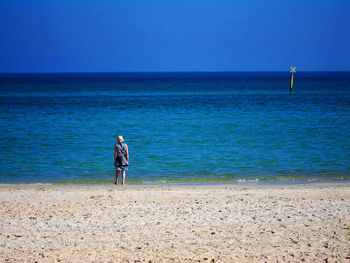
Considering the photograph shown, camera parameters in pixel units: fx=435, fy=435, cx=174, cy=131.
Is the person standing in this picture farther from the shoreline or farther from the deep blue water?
the deep blue water

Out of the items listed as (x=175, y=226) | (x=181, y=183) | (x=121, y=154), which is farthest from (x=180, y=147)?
(x=175, y=226)

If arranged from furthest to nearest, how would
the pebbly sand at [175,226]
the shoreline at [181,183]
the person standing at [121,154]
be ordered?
the shoreline at [181,183] < the person standing at [121,154] < the pebbly sand at [175,226]

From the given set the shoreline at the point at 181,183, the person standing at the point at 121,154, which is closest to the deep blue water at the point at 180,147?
the shoreline at the point at 181,183

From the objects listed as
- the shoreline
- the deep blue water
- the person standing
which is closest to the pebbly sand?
the person standing

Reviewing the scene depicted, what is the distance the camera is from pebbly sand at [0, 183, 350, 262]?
7.97m

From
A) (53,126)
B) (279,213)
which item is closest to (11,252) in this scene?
(279,213)

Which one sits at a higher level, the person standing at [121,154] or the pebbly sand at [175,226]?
the person standing at [121,154]

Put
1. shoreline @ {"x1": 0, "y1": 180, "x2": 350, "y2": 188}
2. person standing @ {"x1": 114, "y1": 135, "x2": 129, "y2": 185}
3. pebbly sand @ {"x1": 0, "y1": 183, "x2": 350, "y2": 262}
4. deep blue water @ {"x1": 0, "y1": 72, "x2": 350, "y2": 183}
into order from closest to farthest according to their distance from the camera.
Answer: pebbly sand @ {"x1": 0, "y1": 183, "x2": 350, "y2": 262} < person standing @ {"x1": 114, "y1": 135, "x2": 129, "y2": 185} < shoreline @ {"x1": 0, "y1": 180, "x2": 350, "y2": 188} < deep blue water @ {"x1": 0, "y1": 72, "x2": 350, "y2": 183}

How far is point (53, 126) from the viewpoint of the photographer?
3372 cm

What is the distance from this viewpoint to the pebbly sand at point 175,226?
26.1 ft

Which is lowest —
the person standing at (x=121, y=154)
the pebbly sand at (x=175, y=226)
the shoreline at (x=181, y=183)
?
the shoreline at (x=181, y=183)

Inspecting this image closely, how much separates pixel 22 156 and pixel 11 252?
Result: 45.6ft

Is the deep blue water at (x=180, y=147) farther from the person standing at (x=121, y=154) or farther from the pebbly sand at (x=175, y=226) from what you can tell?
the pebbly sand at (x=175, y=226)

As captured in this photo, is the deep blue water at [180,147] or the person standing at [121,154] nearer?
the person standing at [121,154]
